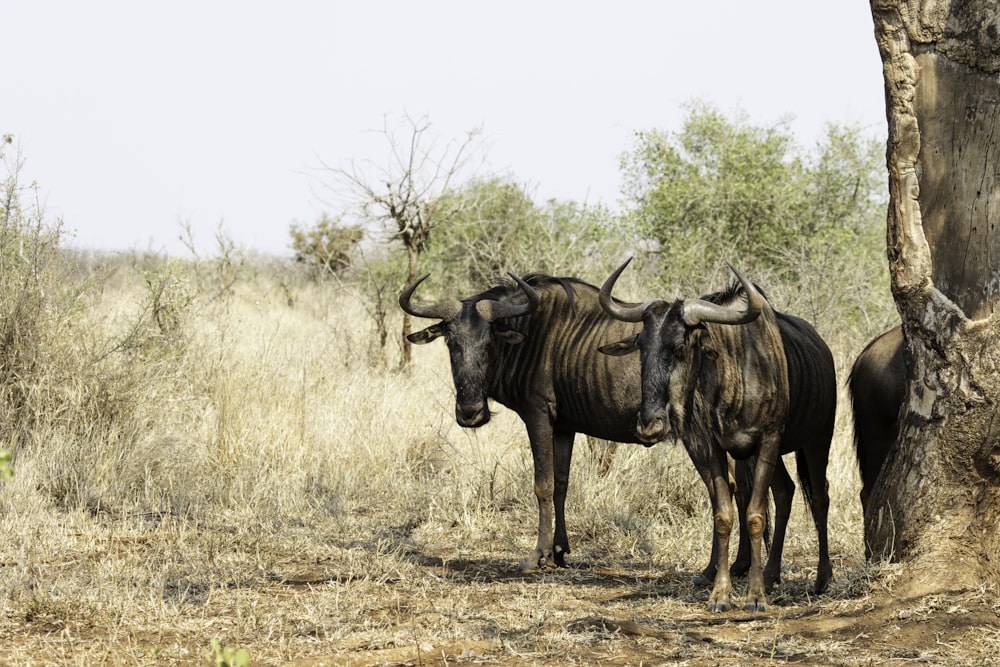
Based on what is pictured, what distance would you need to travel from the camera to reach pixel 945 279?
563 cm

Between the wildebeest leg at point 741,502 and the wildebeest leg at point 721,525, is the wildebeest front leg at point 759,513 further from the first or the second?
the wildebeest leg at point 741,502

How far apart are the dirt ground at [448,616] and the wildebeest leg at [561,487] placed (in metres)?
0.14

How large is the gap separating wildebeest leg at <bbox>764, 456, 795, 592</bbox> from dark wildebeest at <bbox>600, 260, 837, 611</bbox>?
0.21 m

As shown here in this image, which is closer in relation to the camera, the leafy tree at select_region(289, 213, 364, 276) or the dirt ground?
the dirt ground

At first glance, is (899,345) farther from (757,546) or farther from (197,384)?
(197,384)

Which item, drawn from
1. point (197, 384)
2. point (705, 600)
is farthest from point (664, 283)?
point (705, 600)

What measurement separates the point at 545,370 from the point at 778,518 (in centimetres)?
182

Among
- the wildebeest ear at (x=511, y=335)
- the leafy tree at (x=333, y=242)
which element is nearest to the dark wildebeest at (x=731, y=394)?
the wildebeest ear at (x=511, y=335)

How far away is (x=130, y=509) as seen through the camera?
8.33m

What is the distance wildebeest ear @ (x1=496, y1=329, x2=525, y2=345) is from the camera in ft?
24.3

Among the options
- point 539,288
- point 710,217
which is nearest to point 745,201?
point 710,217

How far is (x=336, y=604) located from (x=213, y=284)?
48.1 feet

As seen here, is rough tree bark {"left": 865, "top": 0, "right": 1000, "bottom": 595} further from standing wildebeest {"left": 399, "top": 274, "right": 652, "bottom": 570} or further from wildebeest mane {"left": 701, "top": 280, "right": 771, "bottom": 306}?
standing wildebeest {"left": 399, "top": 274, "right": 652, "bottom": 570}

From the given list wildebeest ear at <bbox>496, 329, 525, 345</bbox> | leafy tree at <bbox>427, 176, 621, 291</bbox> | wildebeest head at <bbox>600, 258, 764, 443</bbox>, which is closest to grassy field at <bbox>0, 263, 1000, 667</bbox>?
→ wildebeest head at <bbox>600, 258, 764, 443</bbox>
